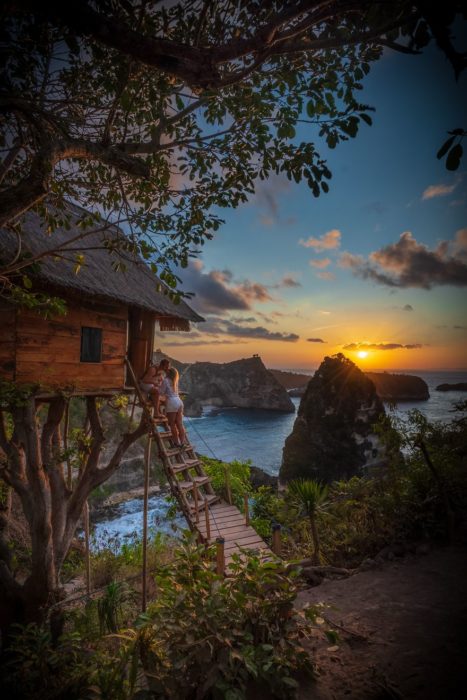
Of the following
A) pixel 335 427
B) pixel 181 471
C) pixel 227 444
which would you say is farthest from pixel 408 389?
pixel 181 471

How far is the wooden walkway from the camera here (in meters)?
7.51

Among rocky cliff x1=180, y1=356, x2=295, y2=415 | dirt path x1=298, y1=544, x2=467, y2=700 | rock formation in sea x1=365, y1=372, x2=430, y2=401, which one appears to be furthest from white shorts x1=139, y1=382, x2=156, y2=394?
rock formation in sea x1=365, y1=372, x2=430, y2=401

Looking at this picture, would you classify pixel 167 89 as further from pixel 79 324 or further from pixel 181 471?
pixel 181 471

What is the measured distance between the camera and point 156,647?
292 cm

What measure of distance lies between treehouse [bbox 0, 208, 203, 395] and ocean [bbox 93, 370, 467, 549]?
4787 mm

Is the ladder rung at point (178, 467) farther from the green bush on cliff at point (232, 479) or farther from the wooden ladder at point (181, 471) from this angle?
the green bush on cliff at point (232, 479)

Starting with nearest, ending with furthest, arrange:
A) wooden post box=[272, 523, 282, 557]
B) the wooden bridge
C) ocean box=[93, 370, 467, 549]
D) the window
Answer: wooden post box=[272, 523, 282, 557], the window, the wooden bridge, ocean box=[93, 370, 467, 549]

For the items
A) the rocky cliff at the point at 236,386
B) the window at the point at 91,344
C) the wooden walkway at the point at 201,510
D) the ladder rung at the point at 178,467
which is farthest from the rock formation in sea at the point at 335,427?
the rocky cliff at the point at 236,386

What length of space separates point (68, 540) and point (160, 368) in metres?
4.62

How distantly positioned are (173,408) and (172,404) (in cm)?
11

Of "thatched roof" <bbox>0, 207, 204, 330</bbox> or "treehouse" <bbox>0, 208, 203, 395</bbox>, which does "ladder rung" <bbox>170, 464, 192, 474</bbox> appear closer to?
"treehouse" <bbox>0, 208, 203, 395</bbox>

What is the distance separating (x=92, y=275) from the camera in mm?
7023

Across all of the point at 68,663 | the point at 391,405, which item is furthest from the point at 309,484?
the point at 68,663

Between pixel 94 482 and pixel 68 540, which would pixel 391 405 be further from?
pixel 68 540
